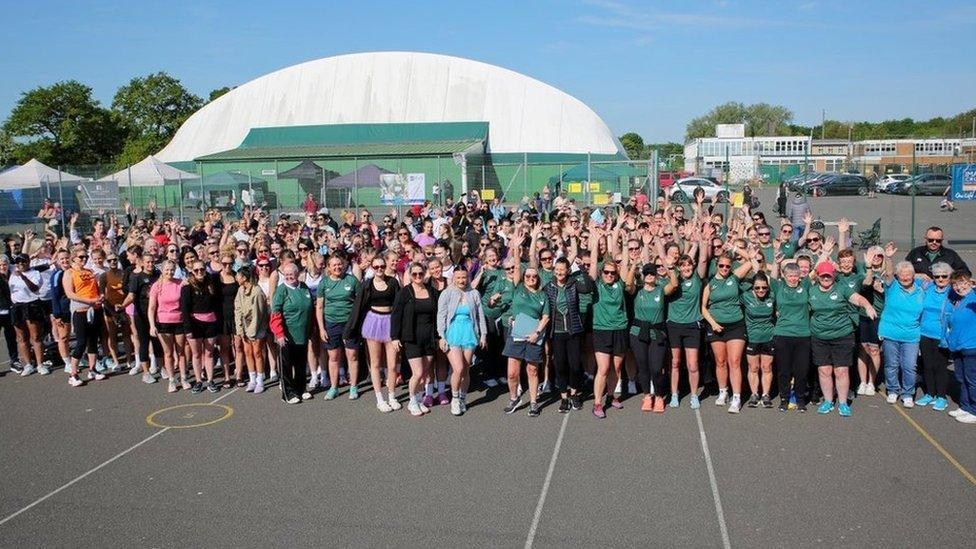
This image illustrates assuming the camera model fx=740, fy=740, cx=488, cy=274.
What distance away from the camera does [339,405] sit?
336 inches

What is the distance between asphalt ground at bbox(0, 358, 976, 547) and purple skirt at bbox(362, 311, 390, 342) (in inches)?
33.2

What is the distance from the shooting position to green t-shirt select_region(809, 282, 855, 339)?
25.4ft

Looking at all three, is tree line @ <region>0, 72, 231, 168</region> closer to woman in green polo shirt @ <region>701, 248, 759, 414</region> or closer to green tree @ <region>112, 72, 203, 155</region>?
green tree @ <region>112, 72, 203, 155</region>

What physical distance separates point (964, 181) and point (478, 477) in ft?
53.2

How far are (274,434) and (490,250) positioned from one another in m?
3.22

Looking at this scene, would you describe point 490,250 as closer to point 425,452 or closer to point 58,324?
point 425,452

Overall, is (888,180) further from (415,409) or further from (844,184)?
(415,409)

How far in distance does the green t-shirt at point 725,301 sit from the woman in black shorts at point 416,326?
3.02 meters

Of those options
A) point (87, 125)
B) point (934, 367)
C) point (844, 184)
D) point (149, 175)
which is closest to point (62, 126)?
point (87, 125)

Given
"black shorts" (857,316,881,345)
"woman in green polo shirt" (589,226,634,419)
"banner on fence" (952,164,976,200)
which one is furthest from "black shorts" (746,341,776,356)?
"banner on fence" (952,164,976,200)

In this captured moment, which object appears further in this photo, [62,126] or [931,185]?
[62,126]

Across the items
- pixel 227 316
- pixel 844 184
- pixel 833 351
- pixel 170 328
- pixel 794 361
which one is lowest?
pixel 794 361

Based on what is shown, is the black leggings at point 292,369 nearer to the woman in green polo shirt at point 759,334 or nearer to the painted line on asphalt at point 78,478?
the painted line on asphalt at point 78,478

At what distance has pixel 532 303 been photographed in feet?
26.0
